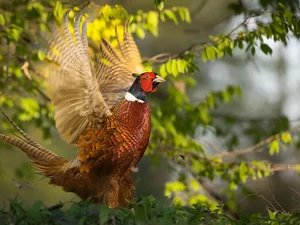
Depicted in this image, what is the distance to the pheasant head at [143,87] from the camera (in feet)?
17.7

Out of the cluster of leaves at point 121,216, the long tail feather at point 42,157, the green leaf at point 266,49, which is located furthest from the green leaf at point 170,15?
the cluster of leaves at point 121,216

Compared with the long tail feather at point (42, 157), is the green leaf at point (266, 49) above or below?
above

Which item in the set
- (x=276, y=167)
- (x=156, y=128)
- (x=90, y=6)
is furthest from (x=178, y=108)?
(x=90, y=6)

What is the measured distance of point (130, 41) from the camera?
6484 mm

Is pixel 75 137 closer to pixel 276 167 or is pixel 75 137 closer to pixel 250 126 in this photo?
pixel 276 167

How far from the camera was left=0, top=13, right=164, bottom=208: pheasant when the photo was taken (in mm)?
5184

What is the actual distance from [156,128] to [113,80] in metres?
2.10

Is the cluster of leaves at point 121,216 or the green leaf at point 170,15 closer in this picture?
the cluster of leaves at point 121,216

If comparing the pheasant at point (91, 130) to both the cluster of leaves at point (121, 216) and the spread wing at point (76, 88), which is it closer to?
the spread wing at point (76, 88)

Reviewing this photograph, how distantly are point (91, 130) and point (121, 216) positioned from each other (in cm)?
202

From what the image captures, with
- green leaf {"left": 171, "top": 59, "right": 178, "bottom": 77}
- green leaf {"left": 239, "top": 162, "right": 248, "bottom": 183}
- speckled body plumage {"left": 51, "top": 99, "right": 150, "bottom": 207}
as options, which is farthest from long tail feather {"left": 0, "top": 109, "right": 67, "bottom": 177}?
green leaf {"left": 239, "top": 162, "right": 248, "bottom": 183}

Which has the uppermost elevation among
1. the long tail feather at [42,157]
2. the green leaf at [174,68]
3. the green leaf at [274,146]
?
the green leaf at [174,68]

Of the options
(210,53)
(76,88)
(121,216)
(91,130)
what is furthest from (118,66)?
(121,216)

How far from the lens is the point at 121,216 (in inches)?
131
